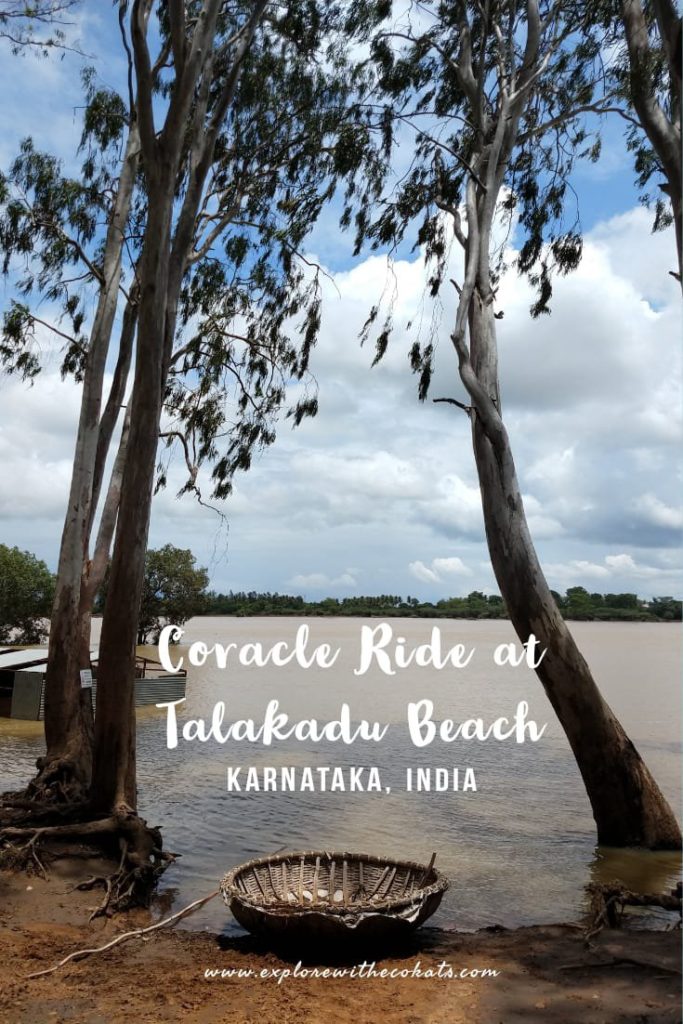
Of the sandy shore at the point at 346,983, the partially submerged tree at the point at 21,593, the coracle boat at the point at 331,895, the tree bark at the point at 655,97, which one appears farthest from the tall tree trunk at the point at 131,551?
the partially submerged tree at the point at 21,593

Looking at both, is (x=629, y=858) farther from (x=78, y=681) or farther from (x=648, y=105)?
(x=648, y=105)

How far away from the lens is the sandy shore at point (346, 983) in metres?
3.47

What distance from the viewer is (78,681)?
25.2 ft

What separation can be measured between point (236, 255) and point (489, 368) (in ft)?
11.8

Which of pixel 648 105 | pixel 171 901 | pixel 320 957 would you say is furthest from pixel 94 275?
pixel 320 957

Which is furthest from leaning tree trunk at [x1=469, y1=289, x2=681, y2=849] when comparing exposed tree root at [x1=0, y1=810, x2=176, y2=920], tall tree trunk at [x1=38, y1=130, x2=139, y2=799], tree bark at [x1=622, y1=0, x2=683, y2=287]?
tall tree trunk at [x1=38, y1=130, x2=139, y2=799]

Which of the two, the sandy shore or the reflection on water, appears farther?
the reflection on water

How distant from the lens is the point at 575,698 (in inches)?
275

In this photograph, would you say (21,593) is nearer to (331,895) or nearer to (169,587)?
(169,587)

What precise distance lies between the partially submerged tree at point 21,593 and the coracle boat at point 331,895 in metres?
20.9

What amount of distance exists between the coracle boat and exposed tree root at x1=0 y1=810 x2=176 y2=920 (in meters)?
0.89

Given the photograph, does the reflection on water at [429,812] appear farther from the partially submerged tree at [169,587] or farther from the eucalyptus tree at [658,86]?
the partially submerged tree at [169,587]

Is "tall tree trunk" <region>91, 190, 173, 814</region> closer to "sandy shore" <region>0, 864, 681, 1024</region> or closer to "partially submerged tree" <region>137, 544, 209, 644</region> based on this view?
"sandy shore" <region>0, 864, 681, 1024</region>

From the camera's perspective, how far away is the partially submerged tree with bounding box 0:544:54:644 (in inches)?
950
